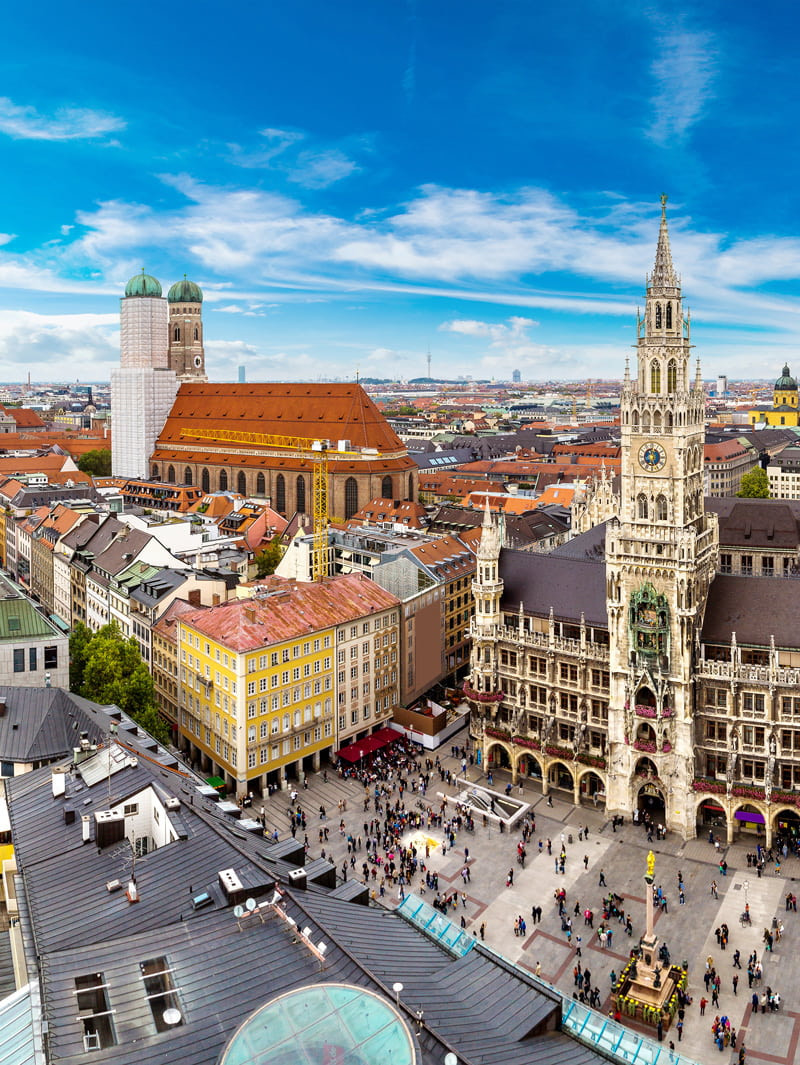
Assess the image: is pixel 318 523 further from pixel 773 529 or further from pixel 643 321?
pixel 643 321

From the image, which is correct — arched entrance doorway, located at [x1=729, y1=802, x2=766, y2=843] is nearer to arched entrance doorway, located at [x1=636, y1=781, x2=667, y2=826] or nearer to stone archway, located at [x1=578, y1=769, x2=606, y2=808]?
arched entrance doorway, located at [x1=636, y1=781, x2=667, y2=826]

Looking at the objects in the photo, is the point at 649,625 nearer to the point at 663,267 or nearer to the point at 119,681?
the point at 663,267

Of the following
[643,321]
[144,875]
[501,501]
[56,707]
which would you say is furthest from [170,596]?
[501,501]

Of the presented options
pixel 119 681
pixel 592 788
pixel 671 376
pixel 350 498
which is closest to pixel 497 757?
pixel 592 788

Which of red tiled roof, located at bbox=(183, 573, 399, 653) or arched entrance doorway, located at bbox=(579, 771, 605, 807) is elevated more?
red tiled roof, located at bbox=(183, 573, 399, 653)

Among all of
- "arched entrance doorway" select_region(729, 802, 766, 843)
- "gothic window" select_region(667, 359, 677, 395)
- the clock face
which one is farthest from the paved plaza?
"gothic window" select_region(667, 359, 677, 395)

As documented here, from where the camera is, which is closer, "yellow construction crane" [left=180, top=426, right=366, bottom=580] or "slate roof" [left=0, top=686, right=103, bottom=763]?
"slate roof" [left=0, top=686, right=103, bottom=763]
